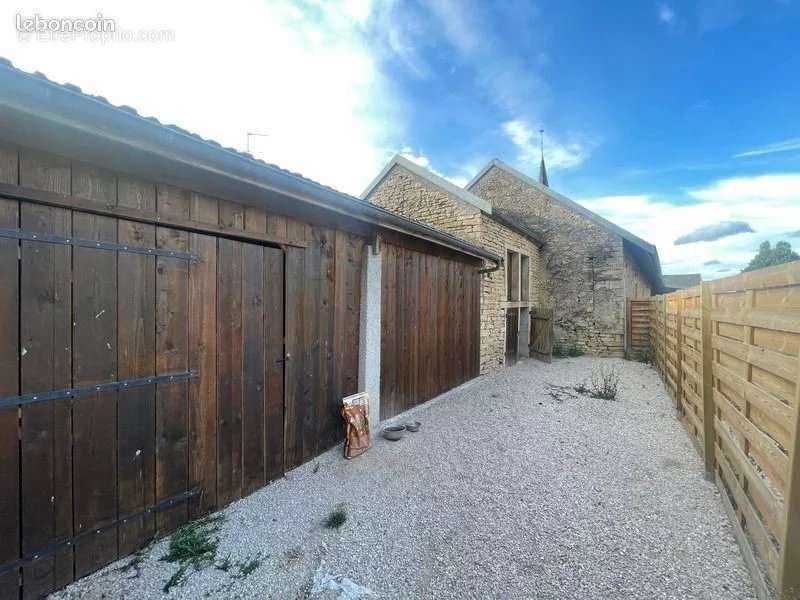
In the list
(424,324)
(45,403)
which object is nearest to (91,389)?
(45,403)

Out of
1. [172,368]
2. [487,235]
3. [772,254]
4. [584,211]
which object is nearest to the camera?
[172,368]

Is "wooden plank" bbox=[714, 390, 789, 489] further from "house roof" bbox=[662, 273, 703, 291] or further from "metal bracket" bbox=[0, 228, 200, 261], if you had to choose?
"house roof" bbox=[662, 273, 703, 291]

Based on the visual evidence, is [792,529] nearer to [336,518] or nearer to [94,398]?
[336,518]

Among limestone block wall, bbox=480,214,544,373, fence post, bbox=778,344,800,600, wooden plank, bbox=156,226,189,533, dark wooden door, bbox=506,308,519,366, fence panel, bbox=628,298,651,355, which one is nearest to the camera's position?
fence post, bbox=778,344,800,600

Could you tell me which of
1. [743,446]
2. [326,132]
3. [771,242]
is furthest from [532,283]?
[771,242]

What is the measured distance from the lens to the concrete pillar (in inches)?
161

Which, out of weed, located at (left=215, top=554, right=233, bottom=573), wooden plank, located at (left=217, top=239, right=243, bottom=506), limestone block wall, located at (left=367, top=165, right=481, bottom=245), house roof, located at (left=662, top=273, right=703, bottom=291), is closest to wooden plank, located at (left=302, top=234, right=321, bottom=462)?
wooden plank, located at (left=217, top=239, right=243, bottom=506)

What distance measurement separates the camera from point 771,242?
25.0m

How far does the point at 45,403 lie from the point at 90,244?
91cm

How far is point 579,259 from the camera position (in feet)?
38.1

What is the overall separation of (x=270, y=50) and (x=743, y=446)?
5888 mm

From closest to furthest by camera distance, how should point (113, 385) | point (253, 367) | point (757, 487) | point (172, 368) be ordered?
point (757, 487) → point (113, 385) → point (172, 368) → point (253, 367)

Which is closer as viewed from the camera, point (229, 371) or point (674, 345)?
point (229, 371)

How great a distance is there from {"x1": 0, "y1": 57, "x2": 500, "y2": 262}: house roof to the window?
7.99 m
